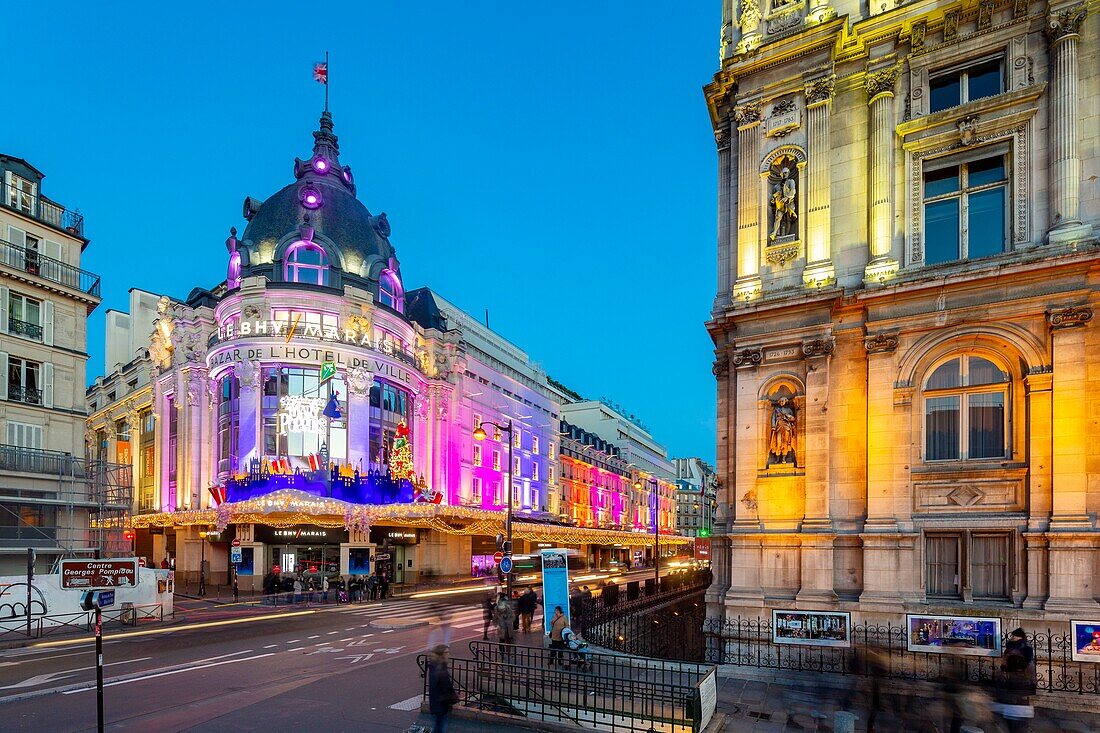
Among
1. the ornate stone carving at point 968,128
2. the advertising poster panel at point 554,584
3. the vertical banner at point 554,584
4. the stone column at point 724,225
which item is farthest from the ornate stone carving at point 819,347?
the vertical banner at point 554,584

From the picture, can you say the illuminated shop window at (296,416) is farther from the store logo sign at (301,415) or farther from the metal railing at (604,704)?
the metal railing at (604,704)

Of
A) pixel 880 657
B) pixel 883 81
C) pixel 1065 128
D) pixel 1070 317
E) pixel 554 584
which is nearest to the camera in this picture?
pixel 880 657

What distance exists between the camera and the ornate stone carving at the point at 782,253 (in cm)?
2095

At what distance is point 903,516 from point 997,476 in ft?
7.69

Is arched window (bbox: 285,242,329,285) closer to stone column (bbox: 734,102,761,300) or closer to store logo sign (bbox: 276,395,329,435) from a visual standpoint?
store logo sign (bbox: 276,395,329,435)

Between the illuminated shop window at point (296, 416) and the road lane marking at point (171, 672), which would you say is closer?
the road lane marking at point (171, 672)

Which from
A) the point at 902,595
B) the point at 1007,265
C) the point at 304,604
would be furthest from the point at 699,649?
the point at 304,604

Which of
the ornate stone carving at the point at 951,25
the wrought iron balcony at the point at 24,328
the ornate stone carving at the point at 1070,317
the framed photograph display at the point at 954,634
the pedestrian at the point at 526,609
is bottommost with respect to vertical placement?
the pedestrian at the point at 526,609

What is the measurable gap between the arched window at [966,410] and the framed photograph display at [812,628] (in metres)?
4.75

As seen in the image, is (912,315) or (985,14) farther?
(985,14)

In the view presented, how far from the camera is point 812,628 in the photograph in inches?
698

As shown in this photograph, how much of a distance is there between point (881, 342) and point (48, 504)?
116 feet

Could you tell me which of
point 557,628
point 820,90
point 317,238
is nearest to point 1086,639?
point 557,628

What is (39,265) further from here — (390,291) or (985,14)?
(985,14)
